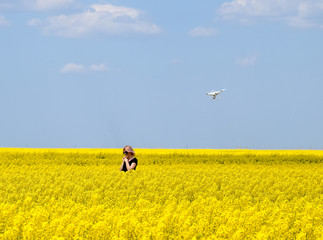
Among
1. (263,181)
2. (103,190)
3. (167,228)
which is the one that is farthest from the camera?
(263,181)

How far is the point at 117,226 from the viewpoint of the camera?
8.09 metres

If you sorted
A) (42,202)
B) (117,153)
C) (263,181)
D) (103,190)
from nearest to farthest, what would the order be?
(42,202)
(103,190)
(263,181)
(117,153)

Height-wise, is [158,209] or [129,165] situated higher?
[129,165]

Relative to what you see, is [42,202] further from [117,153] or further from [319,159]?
[319,159]

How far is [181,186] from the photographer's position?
1567 cm

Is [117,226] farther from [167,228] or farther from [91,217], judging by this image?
[91,217]

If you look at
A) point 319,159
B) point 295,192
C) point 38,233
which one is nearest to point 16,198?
point 38,233

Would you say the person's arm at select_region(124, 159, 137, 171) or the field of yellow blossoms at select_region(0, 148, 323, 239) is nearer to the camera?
the field of yellow blossoms at select_region(0, 148, 323, 239)

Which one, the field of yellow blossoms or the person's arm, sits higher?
the person's arm

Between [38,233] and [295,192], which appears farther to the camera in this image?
[295,192]

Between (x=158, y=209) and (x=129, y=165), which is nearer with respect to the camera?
(x=158, y=209)

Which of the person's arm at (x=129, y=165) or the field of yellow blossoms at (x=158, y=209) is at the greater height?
the person's arm at (x=129, y=165)

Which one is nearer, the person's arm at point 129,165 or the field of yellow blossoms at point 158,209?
the field of yellow blossoms at point 158,209

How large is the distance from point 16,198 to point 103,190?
2.77 metres
